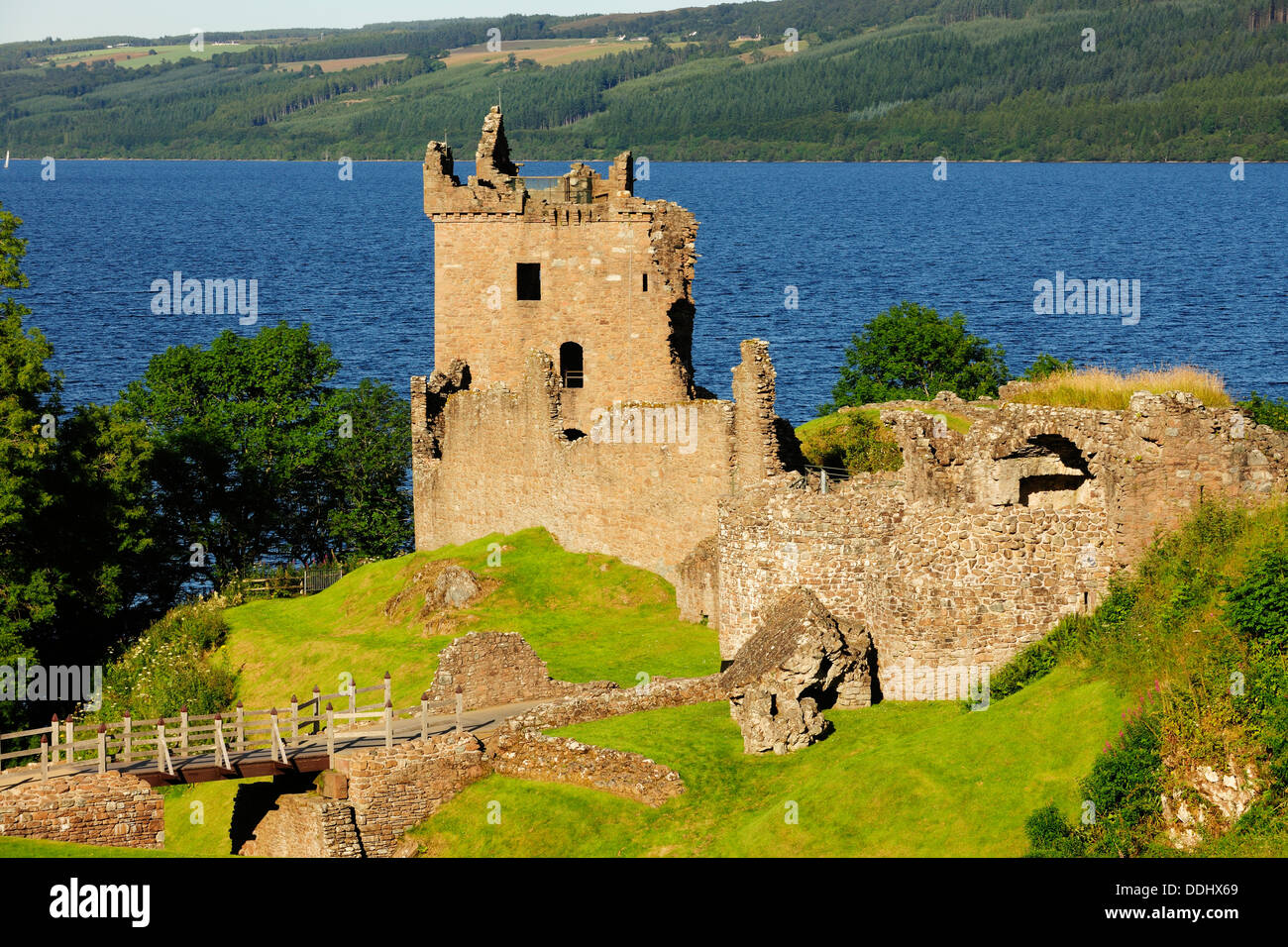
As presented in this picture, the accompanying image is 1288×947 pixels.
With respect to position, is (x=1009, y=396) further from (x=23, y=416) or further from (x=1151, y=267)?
(x=1151, y=267)

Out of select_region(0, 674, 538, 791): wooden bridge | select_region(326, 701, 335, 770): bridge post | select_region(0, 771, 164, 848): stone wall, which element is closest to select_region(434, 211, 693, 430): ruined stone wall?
→ select_region(0, 674, 538, 791): wooden bridge

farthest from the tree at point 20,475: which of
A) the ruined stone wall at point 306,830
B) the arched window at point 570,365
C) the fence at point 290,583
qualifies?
the ruined stone wall at point 306,830

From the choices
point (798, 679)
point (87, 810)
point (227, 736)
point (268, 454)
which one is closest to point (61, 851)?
point (87, 810)

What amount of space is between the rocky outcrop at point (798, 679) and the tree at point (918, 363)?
34412mm

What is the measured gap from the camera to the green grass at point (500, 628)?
44.4m

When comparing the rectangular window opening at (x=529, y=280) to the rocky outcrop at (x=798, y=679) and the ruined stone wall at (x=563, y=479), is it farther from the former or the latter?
the rocky outcrop at (x=798, y=679)

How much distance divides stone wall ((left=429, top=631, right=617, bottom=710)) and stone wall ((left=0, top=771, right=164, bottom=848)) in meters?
6.87

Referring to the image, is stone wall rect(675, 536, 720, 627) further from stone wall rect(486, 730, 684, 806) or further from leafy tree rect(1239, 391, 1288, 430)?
leafy tree rect(1239, 391, 1288, 430)

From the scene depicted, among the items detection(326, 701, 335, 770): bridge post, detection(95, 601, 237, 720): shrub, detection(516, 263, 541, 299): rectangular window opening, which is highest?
detection(516, 263, 541, 299): rectangular window opening

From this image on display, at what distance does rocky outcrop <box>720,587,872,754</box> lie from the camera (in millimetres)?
33594

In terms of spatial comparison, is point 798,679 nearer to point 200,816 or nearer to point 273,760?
point 273,760

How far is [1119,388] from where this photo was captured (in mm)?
34031
